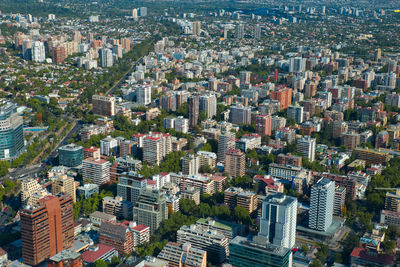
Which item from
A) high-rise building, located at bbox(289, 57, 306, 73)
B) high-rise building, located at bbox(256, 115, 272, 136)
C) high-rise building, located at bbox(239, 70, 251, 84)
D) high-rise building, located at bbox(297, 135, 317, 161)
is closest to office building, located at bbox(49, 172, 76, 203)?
high-rise building, located at bbox(297, 135, 317, 161)

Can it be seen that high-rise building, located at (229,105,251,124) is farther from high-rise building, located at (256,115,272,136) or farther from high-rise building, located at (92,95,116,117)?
high-rise building, located at (92,95,116,117)

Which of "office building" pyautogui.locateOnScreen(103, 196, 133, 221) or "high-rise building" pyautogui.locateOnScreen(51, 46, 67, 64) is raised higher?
"high-rise building" pyautogui.locateOnScreen(51, 46, 67, 64)

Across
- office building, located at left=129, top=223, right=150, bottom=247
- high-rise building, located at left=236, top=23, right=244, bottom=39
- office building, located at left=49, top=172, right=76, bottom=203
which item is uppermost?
high-rise building, located at left=236, top=23, right=244, bottom=39

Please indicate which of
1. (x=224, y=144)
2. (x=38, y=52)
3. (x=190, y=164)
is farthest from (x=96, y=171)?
(x=38, y=52)

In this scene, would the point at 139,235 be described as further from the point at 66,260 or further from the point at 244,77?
the point at 244,77

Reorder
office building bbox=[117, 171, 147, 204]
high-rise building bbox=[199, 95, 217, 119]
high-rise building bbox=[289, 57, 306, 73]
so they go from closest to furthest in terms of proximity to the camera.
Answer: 1. office building bbox=[117, 171, 147, 204]
2. high-rise building bbox=[199, 95, 217, 119]
3. high-rise building bbox=[289, 57, 306, 73]

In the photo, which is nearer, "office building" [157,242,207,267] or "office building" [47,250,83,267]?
"office building" [47,250,83,267]

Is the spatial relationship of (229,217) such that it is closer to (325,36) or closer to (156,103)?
(156,103)
